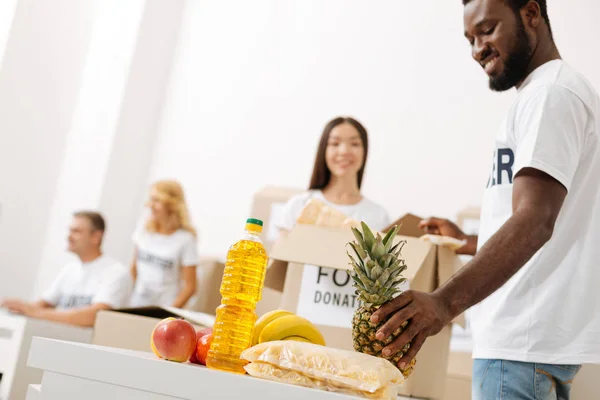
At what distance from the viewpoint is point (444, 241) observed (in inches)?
61.1

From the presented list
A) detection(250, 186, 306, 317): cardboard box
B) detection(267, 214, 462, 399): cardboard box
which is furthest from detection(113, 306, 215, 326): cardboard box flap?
detection(250, 186, 306, 317): cardboard box

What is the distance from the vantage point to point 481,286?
1.02 metres

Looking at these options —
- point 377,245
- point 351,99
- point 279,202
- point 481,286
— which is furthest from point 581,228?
point 351,99

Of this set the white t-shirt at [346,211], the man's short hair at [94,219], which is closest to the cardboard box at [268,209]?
the white t-shirt at [346,211]

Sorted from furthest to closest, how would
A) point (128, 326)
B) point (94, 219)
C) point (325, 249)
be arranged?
point (94, 219)
point (128, 326)
point (325, 249)

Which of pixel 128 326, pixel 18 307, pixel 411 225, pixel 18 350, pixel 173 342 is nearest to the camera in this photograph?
pixel 173 342

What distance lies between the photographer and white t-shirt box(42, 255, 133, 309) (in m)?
3.25

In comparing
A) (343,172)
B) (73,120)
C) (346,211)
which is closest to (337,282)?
(346,211)

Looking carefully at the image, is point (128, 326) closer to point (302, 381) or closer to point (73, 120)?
point (302, 381)

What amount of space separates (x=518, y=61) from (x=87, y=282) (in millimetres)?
2606

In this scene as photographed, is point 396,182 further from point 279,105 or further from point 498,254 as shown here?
point 498,254

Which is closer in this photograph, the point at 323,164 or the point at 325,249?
the point at 325,249

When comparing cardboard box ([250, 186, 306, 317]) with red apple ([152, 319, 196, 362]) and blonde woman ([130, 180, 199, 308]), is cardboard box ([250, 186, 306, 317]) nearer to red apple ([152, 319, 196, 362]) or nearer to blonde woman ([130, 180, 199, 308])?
blonde woman ([130, 180, 199, 308])

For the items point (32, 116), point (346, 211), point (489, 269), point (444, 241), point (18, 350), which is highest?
point (32, 116)
